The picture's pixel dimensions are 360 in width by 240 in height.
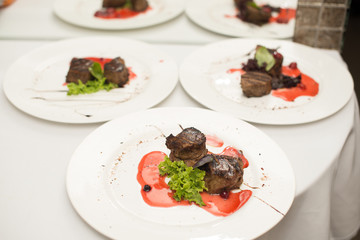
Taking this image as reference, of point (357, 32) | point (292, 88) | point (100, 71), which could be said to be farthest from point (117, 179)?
point (357, 32)

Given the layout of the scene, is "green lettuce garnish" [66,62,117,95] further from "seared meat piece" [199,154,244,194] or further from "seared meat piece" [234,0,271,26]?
"seared meat piece" [234,0,271,26]

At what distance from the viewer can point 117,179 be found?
4.79ft

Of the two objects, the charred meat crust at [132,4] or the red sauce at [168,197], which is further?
the charred meat crust at [132,4]

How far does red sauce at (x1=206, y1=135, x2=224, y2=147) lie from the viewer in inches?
64.1

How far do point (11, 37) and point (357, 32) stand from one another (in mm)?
3975

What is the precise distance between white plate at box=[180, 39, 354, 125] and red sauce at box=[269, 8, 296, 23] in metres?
0.34

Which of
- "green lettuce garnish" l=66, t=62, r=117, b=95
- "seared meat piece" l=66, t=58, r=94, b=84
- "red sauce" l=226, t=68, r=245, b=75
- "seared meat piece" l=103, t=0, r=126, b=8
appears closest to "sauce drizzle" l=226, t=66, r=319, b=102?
"red sauce" l=226, t=68, r=245, b=75

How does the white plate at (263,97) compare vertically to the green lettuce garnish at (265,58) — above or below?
below

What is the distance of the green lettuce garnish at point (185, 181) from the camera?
1.36m

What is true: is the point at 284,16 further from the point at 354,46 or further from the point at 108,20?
the point at 354,46

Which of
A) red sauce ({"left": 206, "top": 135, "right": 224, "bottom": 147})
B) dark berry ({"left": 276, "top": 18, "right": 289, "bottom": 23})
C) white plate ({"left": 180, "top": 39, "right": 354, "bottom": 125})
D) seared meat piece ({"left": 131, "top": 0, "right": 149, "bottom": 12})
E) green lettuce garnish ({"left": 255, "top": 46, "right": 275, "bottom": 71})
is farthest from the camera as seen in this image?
seared meat piece ({"left": 131, "top": 0, "right": 149, "bottom": 12})


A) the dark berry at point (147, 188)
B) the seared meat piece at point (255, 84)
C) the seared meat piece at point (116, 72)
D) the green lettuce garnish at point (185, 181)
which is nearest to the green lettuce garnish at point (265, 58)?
the seared meat piece at point (255, 84)

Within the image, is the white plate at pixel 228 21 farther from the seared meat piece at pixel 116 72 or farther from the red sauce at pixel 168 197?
the red sauce at pixel 168 197

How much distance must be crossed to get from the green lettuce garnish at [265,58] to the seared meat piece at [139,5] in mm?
1037
